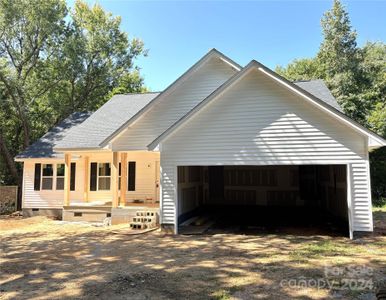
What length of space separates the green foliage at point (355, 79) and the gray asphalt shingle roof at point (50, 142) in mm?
18192

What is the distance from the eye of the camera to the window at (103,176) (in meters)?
17.1

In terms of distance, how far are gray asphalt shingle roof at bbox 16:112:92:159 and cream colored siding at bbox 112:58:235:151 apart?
6.13 meters

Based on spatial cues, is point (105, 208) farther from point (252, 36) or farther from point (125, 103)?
point (252, 36)

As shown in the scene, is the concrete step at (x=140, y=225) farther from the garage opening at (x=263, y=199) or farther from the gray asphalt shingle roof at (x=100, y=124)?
the gray asphalt shingle roof at (x=100, y=124)

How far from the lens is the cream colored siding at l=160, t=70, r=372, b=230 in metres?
9.46

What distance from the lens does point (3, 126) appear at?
25000 millimetres

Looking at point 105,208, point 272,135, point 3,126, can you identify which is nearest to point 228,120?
point 272,135

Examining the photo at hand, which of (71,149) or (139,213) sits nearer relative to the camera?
(139,213)

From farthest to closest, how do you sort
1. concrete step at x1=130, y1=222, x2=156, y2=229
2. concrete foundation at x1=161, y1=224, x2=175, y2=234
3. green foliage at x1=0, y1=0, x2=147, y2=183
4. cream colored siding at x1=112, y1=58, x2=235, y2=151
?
green foliage at x1=0, y1=0, x2=147, y2=183, cream colored siding at x1=112, y1=58, x2=235, y2=151, concrete step at x1=130, y1=222, x2=156, y2=229, concrete foundation at x1=161, y1=224, x2=175, y2=234

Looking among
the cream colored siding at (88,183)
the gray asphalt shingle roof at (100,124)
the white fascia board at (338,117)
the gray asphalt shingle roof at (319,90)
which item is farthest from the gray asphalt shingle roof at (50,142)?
the gray asphalt shingle roof at (319,90)

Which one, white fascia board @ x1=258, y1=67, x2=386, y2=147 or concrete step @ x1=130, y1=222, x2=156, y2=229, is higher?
white fascia board @ x1=258, y1=67, x2=386, y2=147

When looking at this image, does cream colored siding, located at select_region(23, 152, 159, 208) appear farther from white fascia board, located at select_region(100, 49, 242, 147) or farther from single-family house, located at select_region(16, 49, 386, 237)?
white fascia board, located at select_region(100, 49, 242, 147)

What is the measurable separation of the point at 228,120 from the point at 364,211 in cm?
501

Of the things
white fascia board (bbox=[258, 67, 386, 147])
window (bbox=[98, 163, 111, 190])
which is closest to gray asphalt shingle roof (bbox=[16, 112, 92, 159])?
window (bbox=[98, 163, 111, 190])
